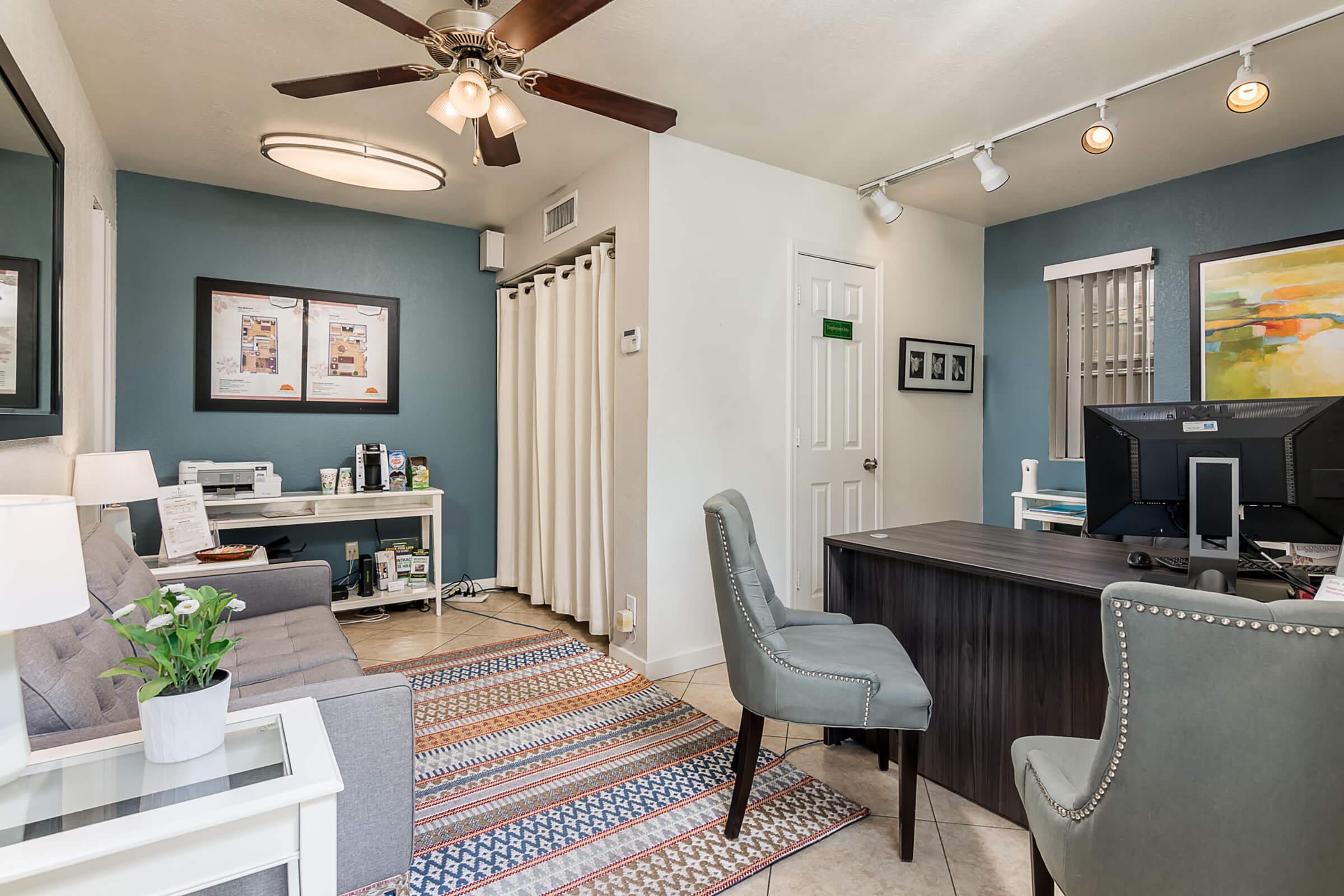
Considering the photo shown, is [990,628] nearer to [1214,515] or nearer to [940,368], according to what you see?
[1214,515]

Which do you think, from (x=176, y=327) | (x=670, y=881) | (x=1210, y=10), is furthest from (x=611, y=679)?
(x=1210, y=10)

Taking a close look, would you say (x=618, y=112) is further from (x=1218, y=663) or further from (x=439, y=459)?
(x=439, y=459)

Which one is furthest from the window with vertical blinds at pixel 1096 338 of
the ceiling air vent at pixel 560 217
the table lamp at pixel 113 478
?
the table lamp at pixel 113 478

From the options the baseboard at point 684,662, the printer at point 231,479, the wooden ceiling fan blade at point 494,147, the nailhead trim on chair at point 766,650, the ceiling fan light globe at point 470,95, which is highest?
the wooden ceiling fan blade at point 494,147

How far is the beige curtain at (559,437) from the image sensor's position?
356cm

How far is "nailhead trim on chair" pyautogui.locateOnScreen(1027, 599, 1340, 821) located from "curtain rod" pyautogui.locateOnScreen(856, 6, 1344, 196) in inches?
98.3

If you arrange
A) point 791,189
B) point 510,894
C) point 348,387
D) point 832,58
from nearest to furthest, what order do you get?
1. point 510,894
2. point 832,58
3. point 791,189
4. point 348,387

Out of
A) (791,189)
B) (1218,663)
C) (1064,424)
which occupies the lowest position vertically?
(1218,663)

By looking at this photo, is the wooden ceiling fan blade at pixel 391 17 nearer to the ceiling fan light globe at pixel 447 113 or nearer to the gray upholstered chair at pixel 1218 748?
the ceiling fan light globe at pixel 447 113

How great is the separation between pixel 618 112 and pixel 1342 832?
2428 millimetres

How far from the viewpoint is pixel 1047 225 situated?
4328 mm

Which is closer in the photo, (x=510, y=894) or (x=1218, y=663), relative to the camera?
(x=1218, y=663)

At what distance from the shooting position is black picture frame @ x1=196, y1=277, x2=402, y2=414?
12.5ft

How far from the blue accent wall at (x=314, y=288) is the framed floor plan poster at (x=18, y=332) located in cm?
215
